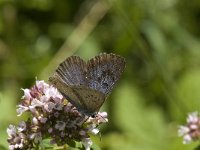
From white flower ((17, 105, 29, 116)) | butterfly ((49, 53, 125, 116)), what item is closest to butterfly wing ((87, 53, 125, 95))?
butterfly ((49, 53, 125, 116))

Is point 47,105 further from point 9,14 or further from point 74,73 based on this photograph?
point 9,14

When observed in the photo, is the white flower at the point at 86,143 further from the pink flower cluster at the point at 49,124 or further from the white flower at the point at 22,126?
the white flower at the point at 22,126

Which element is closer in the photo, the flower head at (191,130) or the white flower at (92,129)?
the white flower at (92,129)

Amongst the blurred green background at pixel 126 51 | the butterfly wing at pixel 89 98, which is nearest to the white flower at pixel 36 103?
the butterfly wing at pixel 89 98

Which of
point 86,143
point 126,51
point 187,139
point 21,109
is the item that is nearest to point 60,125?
point 86,143

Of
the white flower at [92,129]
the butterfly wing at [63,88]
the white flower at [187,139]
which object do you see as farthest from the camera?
the white flower at [187,139]

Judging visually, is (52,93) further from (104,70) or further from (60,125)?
(104,70)

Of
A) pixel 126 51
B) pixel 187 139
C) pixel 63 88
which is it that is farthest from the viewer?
pixel 126 51
